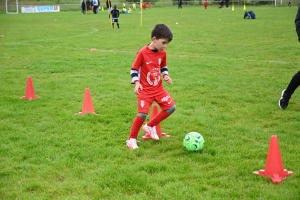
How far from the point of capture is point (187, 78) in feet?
33.3

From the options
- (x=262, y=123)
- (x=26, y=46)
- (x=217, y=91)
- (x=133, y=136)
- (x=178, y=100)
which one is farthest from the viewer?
(x=26, y=46)

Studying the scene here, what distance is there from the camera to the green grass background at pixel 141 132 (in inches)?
173

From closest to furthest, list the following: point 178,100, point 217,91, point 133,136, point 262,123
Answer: point 133,136, point 262,123, point 178,100, point 217,91

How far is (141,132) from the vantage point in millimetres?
6344

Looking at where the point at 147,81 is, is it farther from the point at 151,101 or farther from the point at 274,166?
the point at 274,166

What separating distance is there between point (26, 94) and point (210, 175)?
200 inches

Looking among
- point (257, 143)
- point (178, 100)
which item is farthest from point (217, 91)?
point (257, 143)

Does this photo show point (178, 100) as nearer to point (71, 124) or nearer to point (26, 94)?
point (71, 124)

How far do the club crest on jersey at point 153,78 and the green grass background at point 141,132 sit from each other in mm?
882

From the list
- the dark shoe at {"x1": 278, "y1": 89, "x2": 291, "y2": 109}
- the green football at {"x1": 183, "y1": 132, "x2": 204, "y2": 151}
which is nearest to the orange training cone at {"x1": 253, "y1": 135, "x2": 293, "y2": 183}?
the green football at {"x1": 183, "y1": 132, "x2": 204, "y2": 151}

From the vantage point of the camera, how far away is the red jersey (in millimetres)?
5445

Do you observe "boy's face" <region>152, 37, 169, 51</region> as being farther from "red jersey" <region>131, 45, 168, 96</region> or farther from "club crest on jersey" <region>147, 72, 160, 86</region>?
"club crest on jersey" <region>147, 72, 160, 86</region>

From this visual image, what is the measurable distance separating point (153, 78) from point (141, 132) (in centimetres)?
115

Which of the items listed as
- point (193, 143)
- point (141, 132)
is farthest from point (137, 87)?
point (141, 132)
